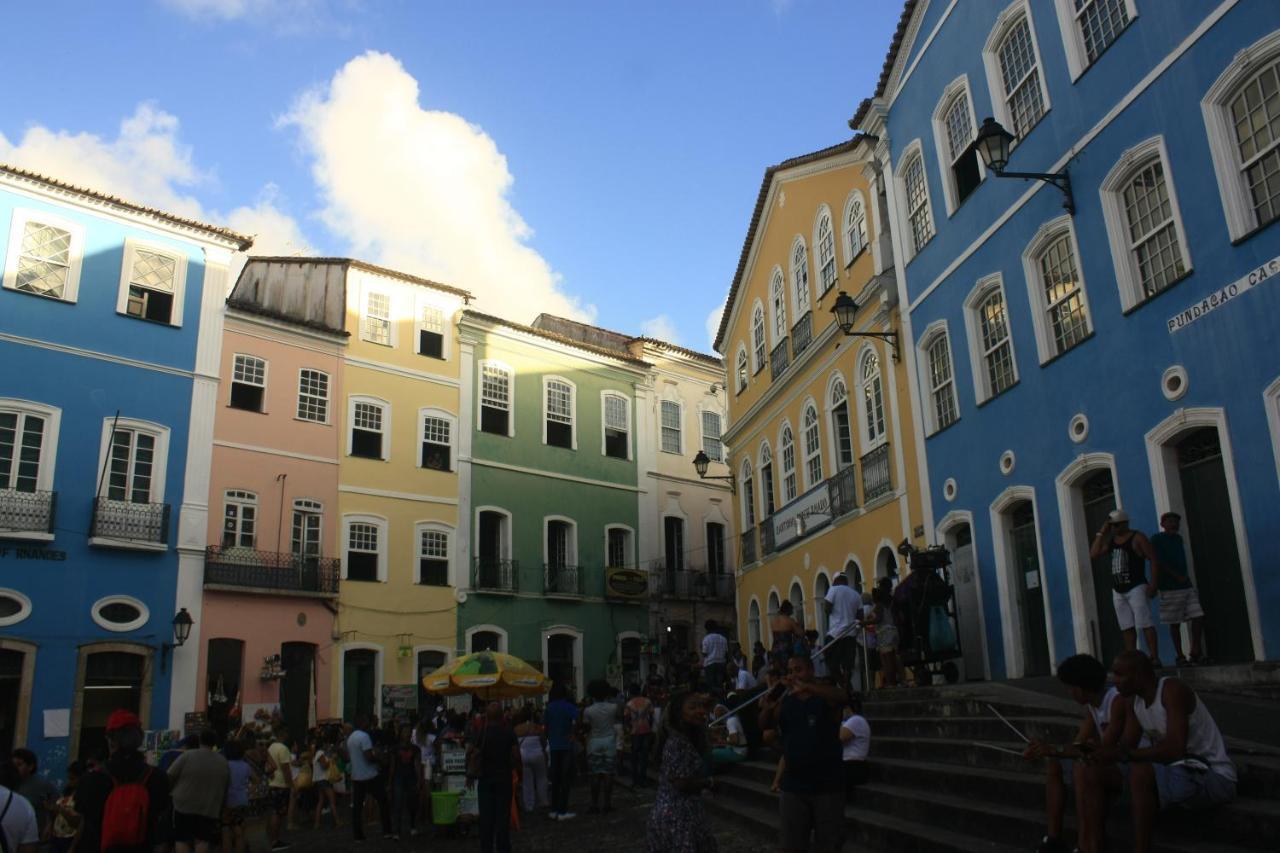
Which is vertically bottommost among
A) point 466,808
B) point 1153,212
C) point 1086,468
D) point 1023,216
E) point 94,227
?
point 466,808

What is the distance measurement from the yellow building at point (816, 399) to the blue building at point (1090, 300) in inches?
46.0

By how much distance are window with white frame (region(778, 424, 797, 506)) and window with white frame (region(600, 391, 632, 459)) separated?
9.11 m

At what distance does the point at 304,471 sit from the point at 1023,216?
17757 mm

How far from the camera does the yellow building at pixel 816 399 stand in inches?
→ 707

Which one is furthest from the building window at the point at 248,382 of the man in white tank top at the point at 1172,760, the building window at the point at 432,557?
the man in white tank top at the point at 1172,760

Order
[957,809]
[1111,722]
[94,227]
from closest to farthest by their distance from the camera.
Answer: [1111,722], [957,809], [94,227]

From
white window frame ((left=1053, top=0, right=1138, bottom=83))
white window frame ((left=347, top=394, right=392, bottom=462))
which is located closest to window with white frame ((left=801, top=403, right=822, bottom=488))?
white window frame ((left=1053, top=0, right=1138, bottom=83))

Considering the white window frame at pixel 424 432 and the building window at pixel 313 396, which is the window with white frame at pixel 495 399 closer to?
the white window frame at pixel 424 432

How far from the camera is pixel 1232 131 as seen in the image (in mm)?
10008

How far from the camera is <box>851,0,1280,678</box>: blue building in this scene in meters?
9.73

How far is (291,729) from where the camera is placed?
75.3 ft

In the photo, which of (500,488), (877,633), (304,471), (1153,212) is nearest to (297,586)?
(304,471)

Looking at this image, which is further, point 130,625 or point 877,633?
point 130,625

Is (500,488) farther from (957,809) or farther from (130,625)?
(957,809)
